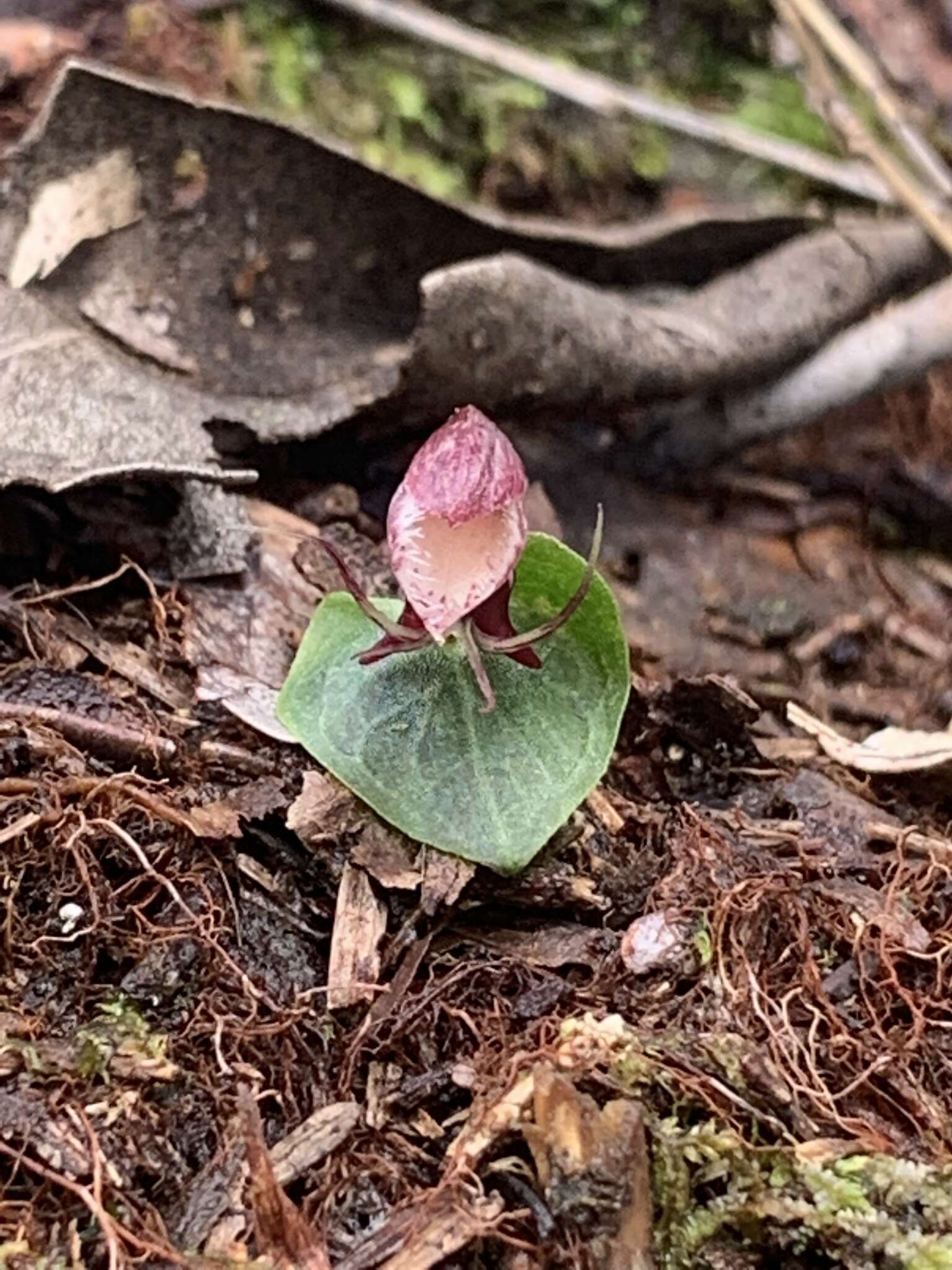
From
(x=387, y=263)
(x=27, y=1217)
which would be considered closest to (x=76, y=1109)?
(x=27, y=1217)

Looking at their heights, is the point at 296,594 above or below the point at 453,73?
below

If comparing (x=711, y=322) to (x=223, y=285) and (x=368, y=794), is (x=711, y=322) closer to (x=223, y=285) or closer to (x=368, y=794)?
(x=223, y=285)

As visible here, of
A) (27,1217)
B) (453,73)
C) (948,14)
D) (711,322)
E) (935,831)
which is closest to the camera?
(27,1217)

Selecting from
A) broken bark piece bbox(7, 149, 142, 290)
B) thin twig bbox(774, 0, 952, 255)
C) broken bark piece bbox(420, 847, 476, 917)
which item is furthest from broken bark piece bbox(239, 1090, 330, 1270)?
thin twig bbox(774, 0, 952, 255)

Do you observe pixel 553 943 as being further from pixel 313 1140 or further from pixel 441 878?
pixel 313 1140

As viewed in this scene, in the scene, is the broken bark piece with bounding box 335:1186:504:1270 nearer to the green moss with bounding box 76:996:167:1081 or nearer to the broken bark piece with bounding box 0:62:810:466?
the green moss with bounding box 76:996:167:1081

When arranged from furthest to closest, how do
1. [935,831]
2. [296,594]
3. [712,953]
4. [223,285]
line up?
[223,285], [296,594], [935,831], [712,953]
